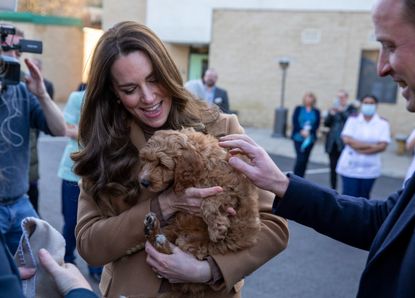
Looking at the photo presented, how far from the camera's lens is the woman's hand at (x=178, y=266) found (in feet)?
6.29

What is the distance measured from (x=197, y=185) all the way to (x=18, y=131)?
7.09ft

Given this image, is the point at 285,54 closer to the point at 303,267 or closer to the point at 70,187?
the point at 303,267

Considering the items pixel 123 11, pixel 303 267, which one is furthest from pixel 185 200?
pixel 123 11

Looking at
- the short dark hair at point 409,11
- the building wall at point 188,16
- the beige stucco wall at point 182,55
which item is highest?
the building wall at point 188,16

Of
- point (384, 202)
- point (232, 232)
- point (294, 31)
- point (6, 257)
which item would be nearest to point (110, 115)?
point (232, 232)

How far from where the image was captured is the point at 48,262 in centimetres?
156

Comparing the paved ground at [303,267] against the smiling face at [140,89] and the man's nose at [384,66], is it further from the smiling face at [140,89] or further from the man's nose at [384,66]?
the man's nose at [384,66]

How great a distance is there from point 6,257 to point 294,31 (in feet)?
65.0

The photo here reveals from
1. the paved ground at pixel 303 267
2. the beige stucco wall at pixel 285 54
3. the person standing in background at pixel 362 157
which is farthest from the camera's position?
the beige stucco wall at pixel 285 54

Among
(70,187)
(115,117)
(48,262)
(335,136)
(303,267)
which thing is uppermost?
(115,117)

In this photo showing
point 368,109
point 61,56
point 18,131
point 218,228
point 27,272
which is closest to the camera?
point 27,272

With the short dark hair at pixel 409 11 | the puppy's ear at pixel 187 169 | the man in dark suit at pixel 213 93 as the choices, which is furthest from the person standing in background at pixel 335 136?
the short dark hair at pixel 409 11

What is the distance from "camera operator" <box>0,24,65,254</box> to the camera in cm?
326

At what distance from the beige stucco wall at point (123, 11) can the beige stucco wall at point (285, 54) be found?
4.72m
